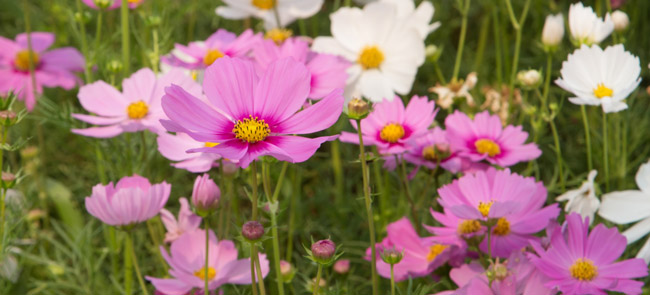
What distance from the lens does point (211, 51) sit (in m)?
1.16

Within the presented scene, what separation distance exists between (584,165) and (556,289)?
25.5 inches

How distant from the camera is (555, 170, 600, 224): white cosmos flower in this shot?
94 centimetres

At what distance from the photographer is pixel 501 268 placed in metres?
0.78

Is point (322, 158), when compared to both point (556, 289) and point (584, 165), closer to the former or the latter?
point (584, 165)

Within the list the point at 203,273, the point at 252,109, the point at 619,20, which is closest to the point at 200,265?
the point at 203,273

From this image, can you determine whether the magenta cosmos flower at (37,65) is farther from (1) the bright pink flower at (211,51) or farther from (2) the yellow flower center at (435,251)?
(2) the yellow flower center at (435,251)

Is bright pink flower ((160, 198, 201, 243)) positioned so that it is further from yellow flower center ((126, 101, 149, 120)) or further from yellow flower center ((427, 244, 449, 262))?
yellow flower center ((427, 244, 449, 262))

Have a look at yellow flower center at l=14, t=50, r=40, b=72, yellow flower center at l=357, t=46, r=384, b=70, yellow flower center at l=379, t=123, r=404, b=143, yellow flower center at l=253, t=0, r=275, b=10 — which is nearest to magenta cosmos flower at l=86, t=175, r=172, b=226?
yellow flower center at l=379, t=123, r=404, b=143

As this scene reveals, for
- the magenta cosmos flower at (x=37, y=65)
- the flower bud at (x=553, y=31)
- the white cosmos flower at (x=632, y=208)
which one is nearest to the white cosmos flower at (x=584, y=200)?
the white cosmos flower at (x=632, y=208)

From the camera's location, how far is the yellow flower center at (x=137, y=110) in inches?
41.1

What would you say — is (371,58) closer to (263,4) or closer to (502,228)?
(263,4)

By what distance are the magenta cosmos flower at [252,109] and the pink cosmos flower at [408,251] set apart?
0.26m

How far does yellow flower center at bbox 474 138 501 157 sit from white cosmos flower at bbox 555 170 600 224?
0.11 m

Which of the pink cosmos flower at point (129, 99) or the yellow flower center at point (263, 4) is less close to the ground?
the yellow flower center at point (263, 4)
